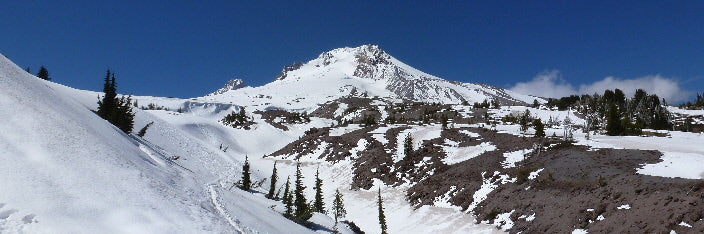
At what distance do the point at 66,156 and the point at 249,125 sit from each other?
72.3 metres

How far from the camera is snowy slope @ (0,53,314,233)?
8.44 m

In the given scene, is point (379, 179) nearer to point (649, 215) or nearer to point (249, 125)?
point (649, 215)

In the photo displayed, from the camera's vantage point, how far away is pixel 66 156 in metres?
10.8

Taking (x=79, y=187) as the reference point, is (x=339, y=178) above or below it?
below

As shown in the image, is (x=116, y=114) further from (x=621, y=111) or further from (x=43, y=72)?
(x=621, y=111)

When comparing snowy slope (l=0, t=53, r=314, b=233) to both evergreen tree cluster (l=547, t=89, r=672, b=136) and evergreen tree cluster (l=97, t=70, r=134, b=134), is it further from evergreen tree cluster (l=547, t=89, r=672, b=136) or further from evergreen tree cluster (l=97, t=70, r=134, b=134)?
evergreen tree cluster (l=547, t=89, r=672, b=136)

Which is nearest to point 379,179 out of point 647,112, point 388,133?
point 388,133

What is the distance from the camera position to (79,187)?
960 cm

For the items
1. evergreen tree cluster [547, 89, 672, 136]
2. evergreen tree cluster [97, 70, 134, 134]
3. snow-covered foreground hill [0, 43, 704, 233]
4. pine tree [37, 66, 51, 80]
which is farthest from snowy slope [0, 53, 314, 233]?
pine tree [37, 66, 51, 80]

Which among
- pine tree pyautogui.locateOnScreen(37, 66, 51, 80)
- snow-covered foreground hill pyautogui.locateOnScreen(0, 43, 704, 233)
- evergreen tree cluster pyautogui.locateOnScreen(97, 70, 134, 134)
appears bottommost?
snow-covered foreground hill pyautogui.locateOnScreen(0, 43, 704, 233)

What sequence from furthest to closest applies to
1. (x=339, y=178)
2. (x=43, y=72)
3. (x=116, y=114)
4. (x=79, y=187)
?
(x=43, y=72) < (x=339, y=178) < (x=116, y=114) < (x=79, y=187)

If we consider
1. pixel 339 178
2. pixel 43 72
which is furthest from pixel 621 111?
pixel 43 72

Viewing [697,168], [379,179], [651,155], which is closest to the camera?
[697,168]

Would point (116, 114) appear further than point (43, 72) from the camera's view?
No
